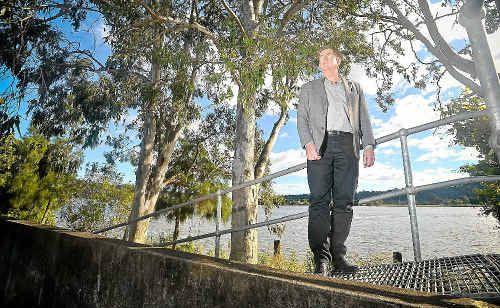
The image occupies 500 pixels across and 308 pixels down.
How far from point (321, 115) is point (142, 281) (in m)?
1.77

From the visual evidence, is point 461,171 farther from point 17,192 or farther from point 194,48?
point 17,192

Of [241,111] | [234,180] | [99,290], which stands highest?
→ [241,111]

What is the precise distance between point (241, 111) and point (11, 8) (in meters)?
6.08

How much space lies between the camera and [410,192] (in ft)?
7.86

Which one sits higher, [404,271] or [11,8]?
[11,8]

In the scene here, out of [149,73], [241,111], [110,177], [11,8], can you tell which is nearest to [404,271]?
[241,111]

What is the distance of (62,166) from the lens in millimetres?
16828

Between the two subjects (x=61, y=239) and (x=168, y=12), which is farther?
(x=168, y=12)

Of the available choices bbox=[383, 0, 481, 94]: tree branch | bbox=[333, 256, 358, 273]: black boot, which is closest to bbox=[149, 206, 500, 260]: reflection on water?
bbox=[333, 256, 358, 273]: black boot

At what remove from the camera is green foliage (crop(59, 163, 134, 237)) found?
25.6 metres

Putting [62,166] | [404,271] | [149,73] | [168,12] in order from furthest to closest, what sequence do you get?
[62,166] → [149,73] → [168,12] → [404,271]

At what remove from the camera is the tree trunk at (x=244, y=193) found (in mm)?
6894

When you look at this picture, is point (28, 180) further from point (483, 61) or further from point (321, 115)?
point (483, 61)

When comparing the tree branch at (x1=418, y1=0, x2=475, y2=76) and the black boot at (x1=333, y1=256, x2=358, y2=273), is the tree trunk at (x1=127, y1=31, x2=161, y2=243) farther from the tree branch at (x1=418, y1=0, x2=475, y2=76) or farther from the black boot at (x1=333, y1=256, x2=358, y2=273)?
the black boot at (x1=333, y1=256, x2=358, y2=273)
